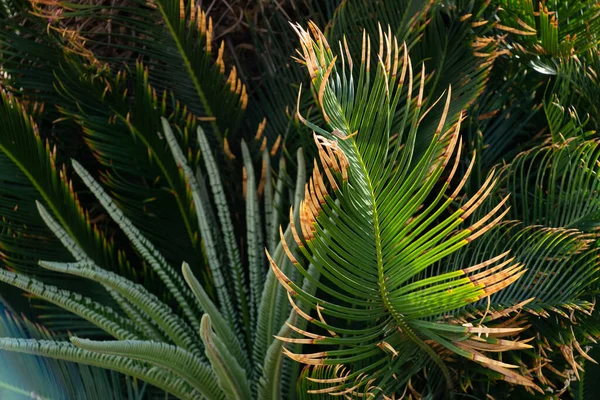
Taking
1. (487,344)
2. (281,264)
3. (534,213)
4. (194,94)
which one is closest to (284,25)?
(194,94)

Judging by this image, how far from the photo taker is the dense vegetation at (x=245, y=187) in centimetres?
169

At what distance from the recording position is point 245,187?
2.06m

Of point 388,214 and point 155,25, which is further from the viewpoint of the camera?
point 155,25

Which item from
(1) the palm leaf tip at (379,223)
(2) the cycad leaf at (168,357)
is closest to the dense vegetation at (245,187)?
(2) the cycad leaf at (168,357)

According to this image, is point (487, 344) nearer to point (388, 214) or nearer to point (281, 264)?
point (388, 214)

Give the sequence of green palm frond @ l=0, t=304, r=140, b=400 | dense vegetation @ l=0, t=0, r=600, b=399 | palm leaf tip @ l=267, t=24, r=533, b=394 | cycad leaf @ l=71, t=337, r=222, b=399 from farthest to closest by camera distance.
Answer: green palm frond @ l=0, t=304, r=140, b=400 → dense vegetation @ l=0, t=0, r=600, b=399 → cycad leaf @ l=71, t=337, r=222, b=399 → palm leaf tip @ l=267, t=24, r=533, b=394

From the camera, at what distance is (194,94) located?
7.13 ft

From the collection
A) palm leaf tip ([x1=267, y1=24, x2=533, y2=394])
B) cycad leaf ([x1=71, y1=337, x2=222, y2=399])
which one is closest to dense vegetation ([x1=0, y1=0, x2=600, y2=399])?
cycad leaf ([x1=71, y1=337, x2=222, y2=399])

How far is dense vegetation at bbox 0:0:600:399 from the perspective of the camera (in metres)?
→ 1.69

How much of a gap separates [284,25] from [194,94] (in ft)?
1.10

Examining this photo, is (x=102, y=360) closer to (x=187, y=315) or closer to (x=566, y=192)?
(x=187, y=315)

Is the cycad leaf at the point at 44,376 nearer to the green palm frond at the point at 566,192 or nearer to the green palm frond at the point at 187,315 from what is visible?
the green palm frond at the point at 187,315

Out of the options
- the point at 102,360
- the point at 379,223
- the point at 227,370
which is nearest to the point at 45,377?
the point at 102,360

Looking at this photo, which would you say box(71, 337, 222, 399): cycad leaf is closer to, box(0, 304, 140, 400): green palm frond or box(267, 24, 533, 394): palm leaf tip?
box(0, 304, 140, 400): green palm frond
